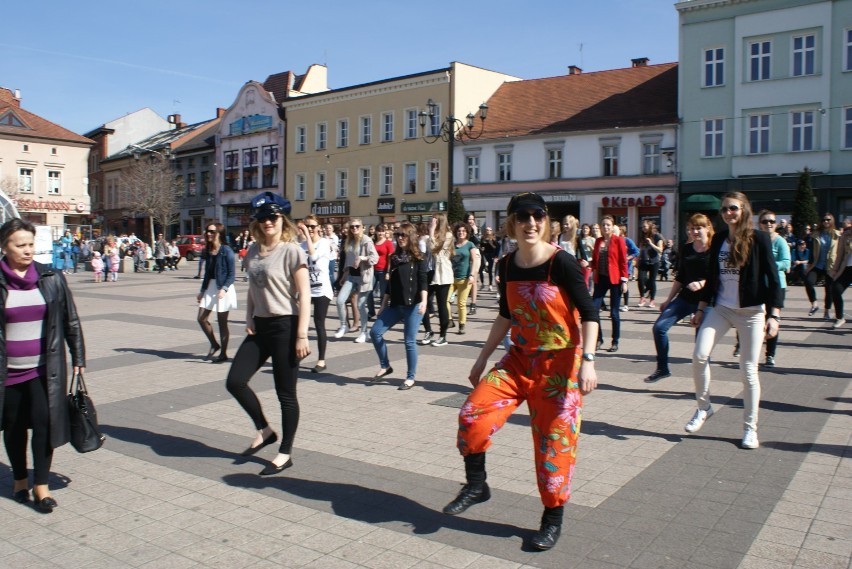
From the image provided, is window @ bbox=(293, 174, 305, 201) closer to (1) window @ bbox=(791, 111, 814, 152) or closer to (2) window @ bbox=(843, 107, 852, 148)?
(1) window @ bbox=(791, 111, 814, 152)

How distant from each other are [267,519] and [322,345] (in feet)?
16.1

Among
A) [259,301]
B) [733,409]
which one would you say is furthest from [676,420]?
[259,301]

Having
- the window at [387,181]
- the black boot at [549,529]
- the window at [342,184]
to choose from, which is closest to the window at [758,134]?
the window at [387,181]

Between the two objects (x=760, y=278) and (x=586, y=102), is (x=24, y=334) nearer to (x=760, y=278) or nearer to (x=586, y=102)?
(x=760, y=278)

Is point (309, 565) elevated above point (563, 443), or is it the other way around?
point (563, 443)

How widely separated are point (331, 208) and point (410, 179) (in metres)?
6.92

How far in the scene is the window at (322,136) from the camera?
50938 mm

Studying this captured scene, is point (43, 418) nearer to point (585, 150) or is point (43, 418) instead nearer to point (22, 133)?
point (585, 150)

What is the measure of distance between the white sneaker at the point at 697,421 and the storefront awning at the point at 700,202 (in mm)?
28884

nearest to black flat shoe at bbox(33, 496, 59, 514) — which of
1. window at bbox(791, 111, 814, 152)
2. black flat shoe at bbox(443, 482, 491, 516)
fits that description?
black flat shoe at bbox(443, 482, 491, 516)

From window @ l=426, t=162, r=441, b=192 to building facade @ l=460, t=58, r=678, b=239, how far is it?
132 cm

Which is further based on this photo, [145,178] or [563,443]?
[145,178]

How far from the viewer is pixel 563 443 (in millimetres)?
3936

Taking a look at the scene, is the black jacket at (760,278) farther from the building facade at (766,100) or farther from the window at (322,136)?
the window at (322,136)
